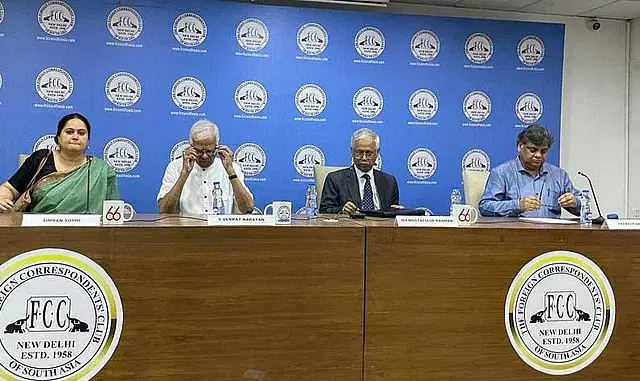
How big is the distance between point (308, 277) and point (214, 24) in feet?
8.77

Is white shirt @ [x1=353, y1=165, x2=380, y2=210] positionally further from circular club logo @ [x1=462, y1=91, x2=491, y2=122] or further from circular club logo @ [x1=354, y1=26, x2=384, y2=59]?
circular club logo @ [x1=462, y1=91, x2=491, y2=122]

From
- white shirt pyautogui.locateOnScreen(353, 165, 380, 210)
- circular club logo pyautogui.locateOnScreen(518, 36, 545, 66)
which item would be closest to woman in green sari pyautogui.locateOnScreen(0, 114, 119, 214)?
white shirt pyautogui.locateOnScreen(353, 165, 380, 210)

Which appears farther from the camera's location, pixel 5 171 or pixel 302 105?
pixel 302 105

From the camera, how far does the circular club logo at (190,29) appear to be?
149 inches

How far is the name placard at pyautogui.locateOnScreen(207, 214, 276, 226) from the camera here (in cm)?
154

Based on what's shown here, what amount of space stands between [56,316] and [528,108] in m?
3.64

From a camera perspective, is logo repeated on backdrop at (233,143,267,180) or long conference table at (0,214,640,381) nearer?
long conference table at (0,214,640,381)

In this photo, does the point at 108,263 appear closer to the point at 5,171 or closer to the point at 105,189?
the point at 105,189

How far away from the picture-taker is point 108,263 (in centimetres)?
143

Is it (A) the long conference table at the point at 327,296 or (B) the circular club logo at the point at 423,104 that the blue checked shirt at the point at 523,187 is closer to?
(A) the long conference table at the point at 327,296

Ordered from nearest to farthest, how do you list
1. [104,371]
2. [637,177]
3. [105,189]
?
[104,371]
[105,189]
[637,177]

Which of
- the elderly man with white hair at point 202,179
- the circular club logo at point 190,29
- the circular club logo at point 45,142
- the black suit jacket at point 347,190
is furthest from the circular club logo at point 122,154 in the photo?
the black suit jacket at point 347,190

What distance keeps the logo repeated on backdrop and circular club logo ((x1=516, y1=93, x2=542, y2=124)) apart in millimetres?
1815

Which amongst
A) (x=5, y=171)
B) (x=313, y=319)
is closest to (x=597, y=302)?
(x=313, y=319)
